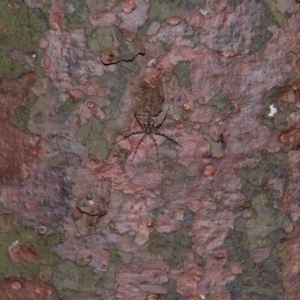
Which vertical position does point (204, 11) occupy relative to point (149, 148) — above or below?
above

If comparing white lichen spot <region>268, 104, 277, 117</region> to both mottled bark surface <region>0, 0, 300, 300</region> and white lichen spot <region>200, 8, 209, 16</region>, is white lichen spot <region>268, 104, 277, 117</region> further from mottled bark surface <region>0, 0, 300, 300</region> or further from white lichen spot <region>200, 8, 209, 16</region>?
white lichen spot <region>200, 8, 209, 16</region>

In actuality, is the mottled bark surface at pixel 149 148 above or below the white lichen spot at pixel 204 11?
below

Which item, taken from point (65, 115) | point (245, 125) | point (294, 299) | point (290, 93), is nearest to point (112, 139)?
point (65, 115)

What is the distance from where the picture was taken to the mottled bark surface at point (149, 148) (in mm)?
1091

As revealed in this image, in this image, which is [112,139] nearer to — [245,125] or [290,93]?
[245,125]

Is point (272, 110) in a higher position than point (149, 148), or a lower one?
higher

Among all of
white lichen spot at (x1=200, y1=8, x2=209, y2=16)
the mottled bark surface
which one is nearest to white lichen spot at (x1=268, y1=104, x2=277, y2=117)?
the mottled bark surface

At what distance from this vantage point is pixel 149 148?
1.12 m

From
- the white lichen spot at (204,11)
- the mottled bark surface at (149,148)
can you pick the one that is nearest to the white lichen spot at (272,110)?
the mottled bark surface at (149,148)

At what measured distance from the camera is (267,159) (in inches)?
45.0

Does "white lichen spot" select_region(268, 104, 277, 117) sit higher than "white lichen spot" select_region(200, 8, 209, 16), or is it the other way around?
"white lichen spot" select_region(200, 8, 209, 16)

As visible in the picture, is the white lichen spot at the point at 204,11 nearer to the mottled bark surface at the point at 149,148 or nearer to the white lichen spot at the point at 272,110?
the mottled bark surface at the point at 149,148

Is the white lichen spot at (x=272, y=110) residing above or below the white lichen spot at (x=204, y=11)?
below

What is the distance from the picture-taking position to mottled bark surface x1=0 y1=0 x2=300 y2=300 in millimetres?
1091
